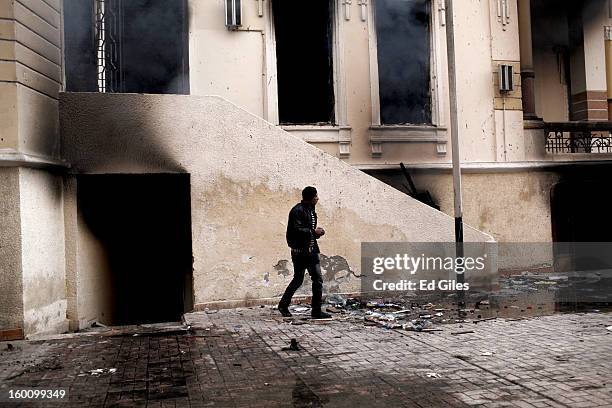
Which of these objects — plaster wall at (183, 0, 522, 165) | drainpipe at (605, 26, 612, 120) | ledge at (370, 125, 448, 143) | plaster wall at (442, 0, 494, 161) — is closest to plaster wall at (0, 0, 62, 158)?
plaster wall at (183, 0, 522, 165)

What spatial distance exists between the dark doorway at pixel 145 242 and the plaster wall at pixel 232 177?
0.64 metres

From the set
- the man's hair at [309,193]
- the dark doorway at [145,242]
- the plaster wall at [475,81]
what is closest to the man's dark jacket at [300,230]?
the man's hair at [309,193]

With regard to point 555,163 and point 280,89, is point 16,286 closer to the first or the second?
point 280,89

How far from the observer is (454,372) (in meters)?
5.72

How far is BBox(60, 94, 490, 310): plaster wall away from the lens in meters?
9.53

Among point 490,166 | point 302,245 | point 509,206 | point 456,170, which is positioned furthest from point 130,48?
point 509,206

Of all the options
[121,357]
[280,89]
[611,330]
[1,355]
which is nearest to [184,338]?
[121,357]

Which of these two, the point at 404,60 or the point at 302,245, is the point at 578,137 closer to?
the point at 404,60

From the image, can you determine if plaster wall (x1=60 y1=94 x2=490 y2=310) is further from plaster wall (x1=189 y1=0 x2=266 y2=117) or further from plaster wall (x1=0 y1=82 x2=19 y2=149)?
plaster wall (x1=189 y1=0 x2=266 y2=117)

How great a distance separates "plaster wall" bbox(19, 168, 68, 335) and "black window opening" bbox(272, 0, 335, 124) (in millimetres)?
6014

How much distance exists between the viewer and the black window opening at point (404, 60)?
14.1 metres

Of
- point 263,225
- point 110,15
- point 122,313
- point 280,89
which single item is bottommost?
point 122,313

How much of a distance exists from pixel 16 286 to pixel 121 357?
2.21 meters

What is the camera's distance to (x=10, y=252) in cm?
802
